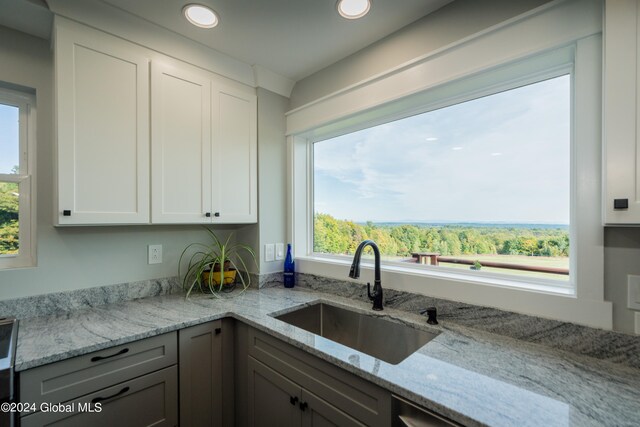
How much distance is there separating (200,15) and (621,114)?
1.83m

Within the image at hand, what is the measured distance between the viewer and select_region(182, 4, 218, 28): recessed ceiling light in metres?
1.46

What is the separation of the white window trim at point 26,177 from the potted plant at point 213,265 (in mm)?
762

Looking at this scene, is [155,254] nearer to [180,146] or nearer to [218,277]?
[218,277]

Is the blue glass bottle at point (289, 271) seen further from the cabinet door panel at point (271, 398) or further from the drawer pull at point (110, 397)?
the drawer pull at point (110, 397)

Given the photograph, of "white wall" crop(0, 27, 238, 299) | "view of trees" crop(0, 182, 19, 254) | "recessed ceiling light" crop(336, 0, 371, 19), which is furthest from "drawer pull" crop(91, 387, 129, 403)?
"recessed ceiling light" crop(336, 0, 371, 19)

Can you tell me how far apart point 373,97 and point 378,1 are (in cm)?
46

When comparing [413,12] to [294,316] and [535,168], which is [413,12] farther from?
[294,316]

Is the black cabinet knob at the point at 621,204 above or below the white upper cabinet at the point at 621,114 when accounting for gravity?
below

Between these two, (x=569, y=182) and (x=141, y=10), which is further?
(x=141, y=10)

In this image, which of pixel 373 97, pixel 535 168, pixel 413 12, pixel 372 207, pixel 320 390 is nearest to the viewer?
pixel 320 390

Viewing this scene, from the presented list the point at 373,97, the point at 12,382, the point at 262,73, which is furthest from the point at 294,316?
the point at 262,73

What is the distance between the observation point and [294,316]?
1695mm

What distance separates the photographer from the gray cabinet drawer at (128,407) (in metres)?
1.11

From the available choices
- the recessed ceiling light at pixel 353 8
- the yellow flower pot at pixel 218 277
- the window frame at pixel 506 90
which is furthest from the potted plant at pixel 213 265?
the recessed ceiling light at pixel 353 8
